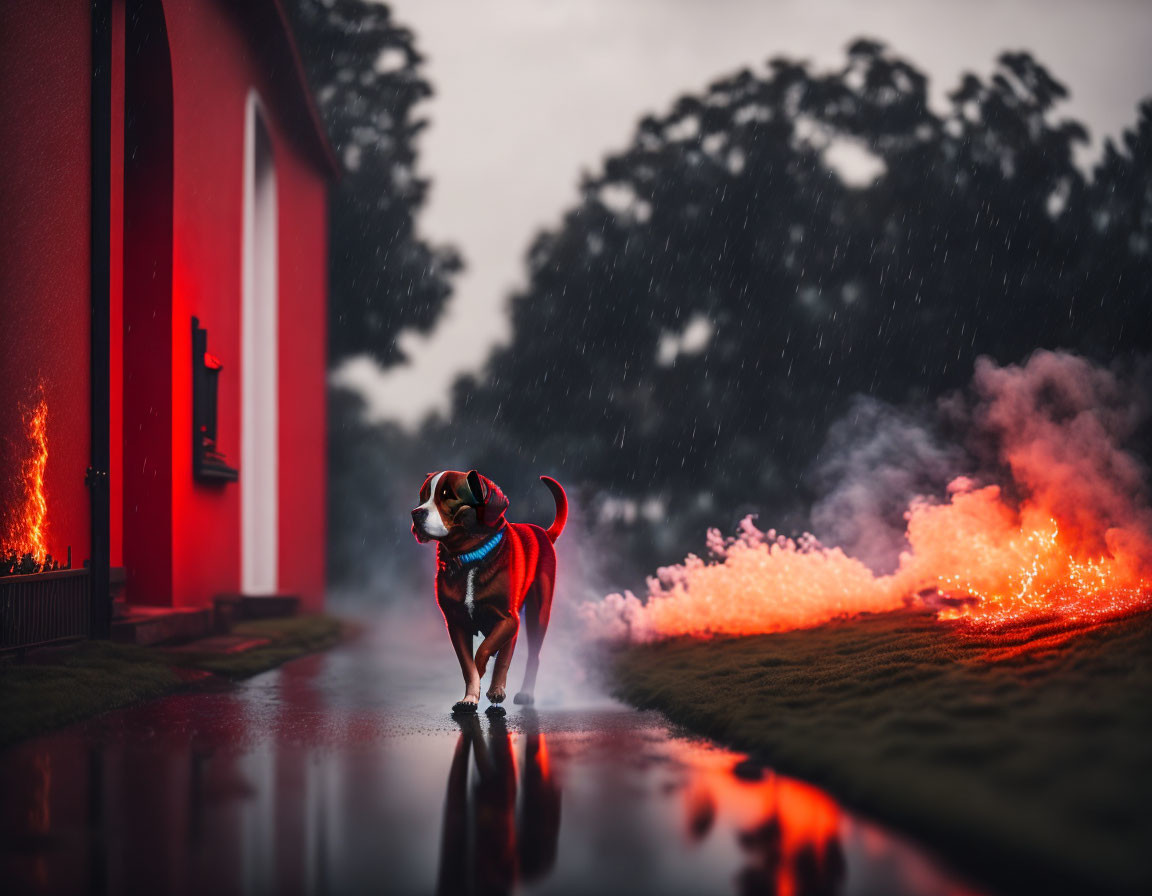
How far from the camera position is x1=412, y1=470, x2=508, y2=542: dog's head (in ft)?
25.4

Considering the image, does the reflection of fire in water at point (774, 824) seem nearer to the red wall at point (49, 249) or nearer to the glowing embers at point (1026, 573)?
the glowing embers at point (1026, 573)

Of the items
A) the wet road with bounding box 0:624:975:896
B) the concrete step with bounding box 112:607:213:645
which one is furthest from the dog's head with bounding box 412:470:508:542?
the concrete step with bounding box 112:607:213:645

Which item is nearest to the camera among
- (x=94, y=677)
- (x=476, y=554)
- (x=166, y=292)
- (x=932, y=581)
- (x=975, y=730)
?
(x=975, y=730)

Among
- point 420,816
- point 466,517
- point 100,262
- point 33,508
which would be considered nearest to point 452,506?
point 466,517

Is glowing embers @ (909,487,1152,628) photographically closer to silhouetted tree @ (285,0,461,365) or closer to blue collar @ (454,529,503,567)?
blue collar @ (454,529,503,567)

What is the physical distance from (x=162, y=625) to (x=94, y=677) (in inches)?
148

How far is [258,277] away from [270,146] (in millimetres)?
2331

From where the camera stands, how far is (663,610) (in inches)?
488

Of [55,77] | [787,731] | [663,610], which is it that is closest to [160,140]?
[55,77]

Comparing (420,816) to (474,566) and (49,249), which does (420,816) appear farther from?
(49,249)

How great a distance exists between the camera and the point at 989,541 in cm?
1056

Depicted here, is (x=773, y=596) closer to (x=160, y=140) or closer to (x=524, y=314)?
(x=160, y=140)

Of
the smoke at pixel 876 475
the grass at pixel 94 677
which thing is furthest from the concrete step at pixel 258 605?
the smoke at pixel 876 475

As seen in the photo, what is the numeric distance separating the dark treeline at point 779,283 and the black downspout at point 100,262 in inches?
399
